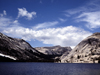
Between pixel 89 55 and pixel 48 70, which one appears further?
pixel 89 55

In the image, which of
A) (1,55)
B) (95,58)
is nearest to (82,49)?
(95,58)

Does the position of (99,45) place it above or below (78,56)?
above

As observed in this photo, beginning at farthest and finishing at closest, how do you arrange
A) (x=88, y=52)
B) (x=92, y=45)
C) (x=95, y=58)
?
1. (x=92, y=45)
2. (x=88, y=52)
3. (x=95, y=58)

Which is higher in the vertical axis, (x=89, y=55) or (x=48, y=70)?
(x=89, y=55)

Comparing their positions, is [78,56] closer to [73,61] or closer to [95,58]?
[73,61]

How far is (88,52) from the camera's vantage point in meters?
182

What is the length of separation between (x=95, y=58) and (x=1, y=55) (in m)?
143

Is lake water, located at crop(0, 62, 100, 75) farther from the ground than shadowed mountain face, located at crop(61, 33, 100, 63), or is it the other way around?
shadowed mountain face, located at crop(61, 33, 100, 63)

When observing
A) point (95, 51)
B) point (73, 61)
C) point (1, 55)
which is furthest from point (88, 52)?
point (1, 55)

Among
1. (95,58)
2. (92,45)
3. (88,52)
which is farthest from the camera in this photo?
(92,45)

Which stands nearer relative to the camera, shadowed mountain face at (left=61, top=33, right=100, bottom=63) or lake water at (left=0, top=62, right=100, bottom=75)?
lake water at (left=0, top=62, right=100, bottom=75)

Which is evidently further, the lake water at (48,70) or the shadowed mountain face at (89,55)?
the shadowed mountain face at (89,55)

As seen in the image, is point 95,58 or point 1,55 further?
point 1,55

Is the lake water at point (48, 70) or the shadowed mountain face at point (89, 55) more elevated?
the shadowed mountain face at point (89, 55)
